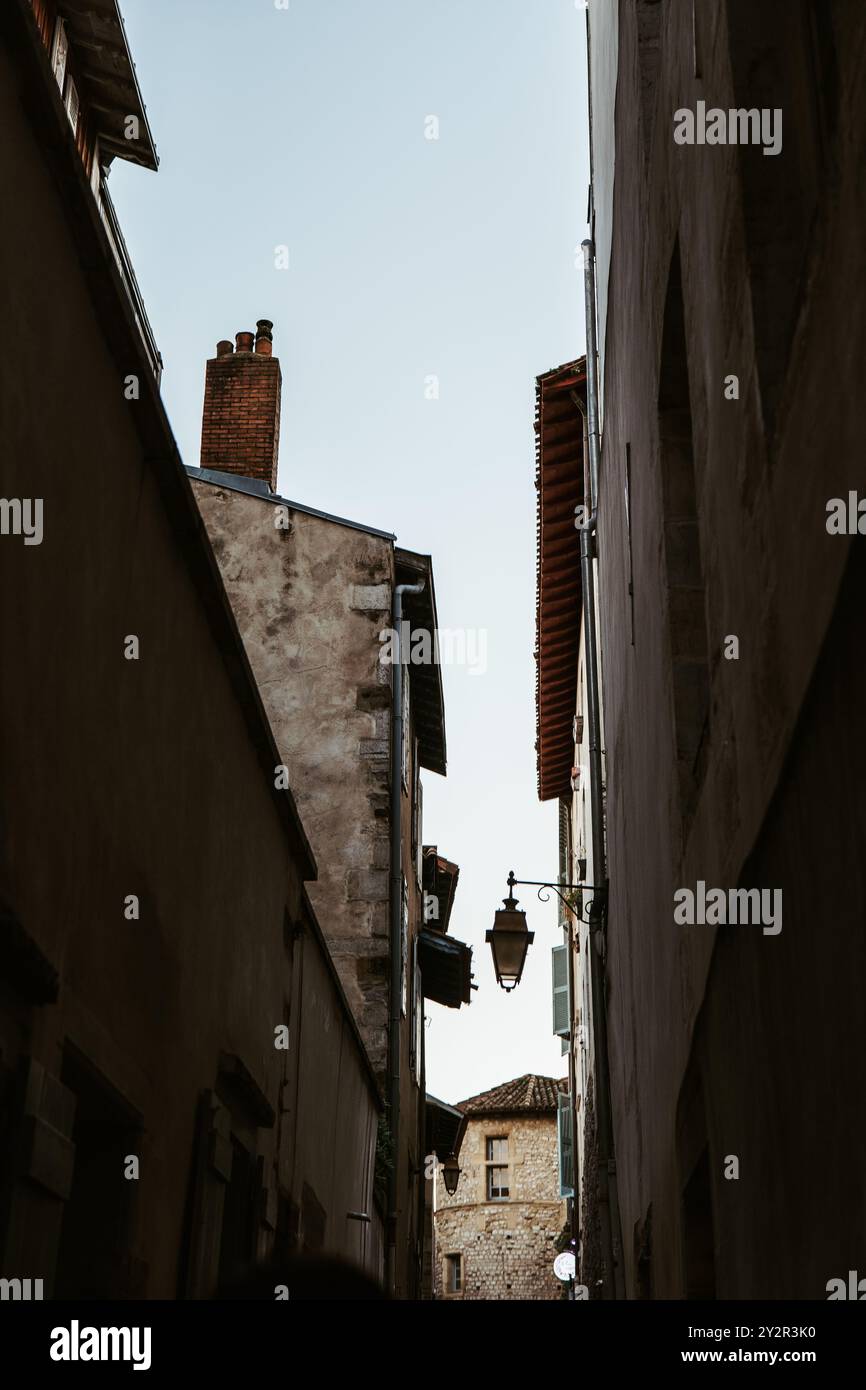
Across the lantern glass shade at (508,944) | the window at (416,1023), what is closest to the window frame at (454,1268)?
the window at (416,1023)

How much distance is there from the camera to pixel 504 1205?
125ft

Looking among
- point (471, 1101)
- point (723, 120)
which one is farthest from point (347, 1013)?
point (471, 1101)

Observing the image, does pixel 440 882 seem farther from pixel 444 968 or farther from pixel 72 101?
pixel 72 101

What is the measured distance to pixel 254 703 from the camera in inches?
276

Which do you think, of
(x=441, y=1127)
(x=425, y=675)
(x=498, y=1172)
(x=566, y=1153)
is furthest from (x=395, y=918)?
(x=498, y=1172)

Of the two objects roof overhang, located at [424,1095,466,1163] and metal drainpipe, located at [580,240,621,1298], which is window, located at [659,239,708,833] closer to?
metal drainpipe, located at [580,240,621,1298]

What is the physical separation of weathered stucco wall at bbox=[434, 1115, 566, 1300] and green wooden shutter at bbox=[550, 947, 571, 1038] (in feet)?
47.7

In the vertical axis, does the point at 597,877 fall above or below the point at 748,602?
above

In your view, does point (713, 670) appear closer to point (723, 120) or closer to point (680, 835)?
point (680, 835)

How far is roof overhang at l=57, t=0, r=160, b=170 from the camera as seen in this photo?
943 centimetres

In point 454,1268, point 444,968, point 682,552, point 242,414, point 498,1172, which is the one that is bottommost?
point 454,1268

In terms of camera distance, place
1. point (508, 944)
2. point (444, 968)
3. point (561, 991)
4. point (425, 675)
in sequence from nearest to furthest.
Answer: point (508, 944) < point (425, 675) < point (444, 968) < point (561, 991)

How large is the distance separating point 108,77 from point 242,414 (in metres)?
6.79

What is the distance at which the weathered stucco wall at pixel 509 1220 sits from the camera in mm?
37125
